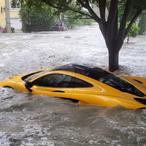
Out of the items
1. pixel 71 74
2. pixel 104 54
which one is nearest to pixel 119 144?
pixel 71 74

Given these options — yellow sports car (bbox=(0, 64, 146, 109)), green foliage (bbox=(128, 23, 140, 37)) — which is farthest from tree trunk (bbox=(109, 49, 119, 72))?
green foliage (bbox=(128, 23, 140, 37))

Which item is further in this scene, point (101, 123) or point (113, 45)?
point (113, 45)

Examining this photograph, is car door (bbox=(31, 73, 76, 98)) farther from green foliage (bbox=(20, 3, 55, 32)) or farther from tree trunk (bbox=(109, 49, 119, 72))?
green foliage (bbox=(20, 3, 55, 32))

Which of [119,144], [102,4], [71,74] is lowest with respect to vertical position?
[119,144]

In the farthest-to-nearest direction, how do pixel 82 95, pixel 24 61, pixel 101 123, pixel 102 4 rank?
pixel 24 61 → pixel 102 4 → pixel 82 95 → pixel 101 123

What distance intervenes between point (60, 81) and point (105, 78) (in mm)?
1234

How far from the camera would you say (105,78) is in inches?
419

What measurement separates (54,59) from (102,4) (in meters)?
5.87

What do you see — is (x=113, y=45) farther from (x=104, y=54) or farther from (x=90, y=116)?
(x=90, y=116)

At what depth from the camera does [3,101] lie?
11922mm

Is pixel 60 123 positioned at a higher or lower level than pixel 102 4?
lower

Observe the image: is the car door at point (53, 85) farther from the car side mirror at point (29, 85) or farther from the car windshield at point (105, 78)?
the car windshield at point (105, 78)

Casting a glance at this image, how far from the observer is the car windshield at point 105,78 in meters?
10.3

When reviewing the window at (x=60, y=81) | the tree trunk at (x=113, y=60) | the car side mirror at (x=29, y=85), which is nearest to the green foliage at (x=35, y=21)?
the tree trunk at (x=113, y=60)
